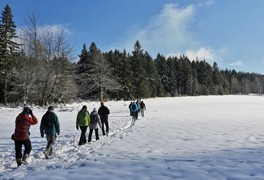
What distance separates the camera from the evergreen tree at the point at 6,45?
139 feet

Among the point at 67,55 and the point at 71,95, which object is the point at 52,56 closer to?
the point at 67,55

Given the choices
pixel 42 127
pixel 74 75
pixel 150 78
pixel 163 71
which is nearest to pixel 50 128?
pixel 42 127

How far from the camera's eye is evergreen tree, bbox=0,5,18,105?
139 ft

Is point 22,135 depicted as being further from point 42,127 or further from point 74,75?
point 74,75

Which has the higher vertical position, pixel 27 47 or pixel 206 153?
pixel 27 47

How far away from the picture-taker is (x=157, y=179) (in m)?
6.04

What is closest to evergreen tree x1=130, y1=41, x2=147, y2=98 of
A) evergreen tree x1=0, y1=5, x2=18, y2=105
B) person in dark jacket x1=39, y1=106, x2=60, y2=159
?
evergreen tree x1=0, y1=5, x2=18, y2=105

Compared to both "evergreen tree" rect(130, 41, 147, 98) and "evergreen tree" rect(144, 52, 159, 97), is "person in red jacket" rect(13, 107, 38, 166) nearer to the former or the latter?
"evergreen tree" rect(130, 41, 147, 98)

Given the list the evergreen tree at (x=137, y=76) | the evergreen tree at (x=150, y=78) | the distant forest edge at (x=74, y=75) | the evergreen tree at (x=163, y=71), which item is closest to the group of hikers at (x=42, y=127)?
the distant forest edge at (x=74, y=75)

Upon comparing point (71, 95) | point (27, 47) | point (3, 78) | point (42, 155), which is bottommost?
point (42, 155)

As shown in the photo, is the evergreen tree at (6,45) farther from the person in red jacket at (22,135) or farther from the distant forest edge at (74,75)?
the person in red jacket at (22,135)

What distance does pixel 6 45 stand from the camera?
44.9 m

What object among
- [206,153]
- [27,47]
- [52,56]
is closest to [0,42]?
[27,47]

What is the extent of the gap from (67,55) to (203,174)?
34.6 meters
